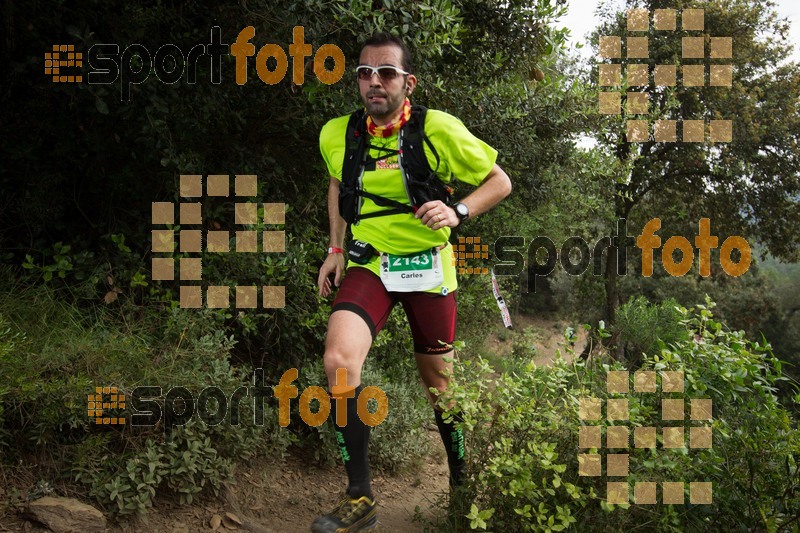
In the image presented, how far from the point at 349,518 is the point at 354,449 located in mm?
346

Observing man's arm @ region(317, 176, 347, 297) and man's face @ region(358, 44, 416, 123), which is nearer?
man's face @ region(358, 44, 416, 123)

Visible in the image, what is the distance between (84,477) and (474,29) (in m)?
5.13

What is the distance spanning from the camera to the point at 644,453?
3670mm

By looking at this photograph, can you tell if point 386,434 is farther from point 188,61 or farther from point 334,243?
point 188,61

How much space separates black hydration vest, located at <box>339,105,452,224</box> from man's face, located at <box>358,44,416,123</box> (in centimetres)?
12

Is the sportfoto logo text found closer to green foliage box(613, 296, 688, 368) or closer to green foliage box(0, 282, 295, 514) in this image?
green foliage box(0, 282, 295, 514)

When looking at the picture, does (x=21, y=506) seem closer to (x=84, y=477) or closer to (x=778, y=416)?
(x=84, y=477)

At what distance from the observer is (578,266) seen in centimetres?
1694

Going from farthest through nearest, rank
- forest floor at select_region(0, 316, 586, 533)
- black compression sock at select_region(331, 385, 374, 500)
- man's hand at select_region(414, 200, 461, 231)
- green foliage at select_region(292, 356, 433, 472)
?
green foliage at select_region(292, 356, 433, 472) → forest floor at select_region(0, 316, 586, 533) → black compression sock at select_region(331, 385, 374, 500) → man's hand at select_region(414, 200, 461, 231)

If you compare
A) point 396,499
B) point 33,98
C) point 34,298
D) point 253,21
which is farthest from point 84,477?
point 253,21

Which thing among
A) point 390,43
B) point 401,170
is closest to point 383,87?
point 390,43

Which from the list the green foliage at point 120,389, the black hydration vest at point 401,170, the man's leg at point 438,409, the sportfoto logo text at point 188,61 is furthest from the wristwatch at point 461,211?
the green foliage at point 120,389

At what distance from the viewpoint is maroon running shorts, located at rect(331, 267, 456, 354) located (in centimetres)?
376

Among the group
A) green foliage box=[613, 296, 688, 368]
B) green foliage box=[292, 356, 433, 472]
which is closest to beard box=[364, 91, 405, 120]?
green foliage box=[292, 356, 433, 472]
